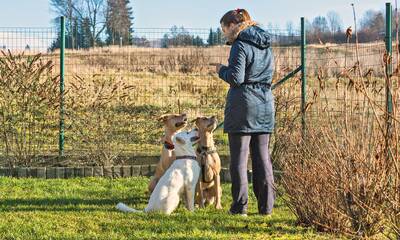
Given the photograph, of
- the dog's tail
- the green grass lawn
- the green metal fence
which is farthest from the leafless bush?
the dog's tail

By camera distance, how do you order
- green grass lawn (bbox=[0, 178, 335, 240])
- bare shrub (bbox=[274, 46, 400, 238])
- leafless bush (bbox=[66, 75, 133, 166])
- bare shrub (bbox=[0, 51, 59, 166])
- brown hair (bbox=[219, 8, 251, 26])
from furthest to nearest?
1. leafless bush (bbox=[66, 75, 133, 166])
2. bare shrub (bbox=[0, 51, 59, 166])
3. brown hair (bbox=[219, 8, 251, 26])
4. green grass lawn (bbox=[0, 178, 335, 240])
5. bare shrub (bbox=[274, 46, 400, 238])

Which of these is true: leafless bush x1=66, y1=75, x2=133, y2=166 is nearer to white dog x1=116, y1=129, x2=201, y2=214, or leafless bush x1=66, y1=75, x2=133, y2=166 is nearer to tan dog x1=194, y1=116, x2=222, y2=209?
tan dog x1=194, y1=116, x2=222, y2=209

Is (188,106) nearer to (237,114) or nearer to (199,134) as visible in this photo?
(199,134)

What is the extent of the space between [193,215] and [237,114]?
1.23 meters

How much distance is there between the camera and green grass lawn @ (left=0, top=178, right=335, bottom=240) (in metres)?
6.16

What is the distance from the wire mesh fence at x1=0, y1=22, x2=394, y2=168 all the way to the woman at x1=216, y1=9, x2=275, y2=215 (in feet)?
8.86

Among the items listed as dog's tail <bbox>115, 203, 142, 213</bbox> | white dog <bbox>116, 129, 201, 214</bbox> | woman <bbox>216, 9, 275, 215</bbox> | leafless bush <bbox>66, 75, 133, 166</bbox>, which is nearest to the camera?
woman <bbox>216, 9, 275, 215</bbox>

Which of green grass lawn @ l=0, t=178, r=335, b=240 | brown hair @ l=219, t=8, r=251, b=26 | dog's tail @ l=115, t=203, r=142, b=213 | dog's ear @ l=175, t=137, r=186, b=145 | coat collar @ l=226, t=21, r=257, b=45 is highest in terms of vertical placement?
brown hair @ l=219, t=8, r=251, b=26

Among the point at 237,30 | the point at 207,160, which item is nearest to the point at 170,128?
the point at 207,160

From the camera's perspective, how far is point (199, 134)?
7.53 meters

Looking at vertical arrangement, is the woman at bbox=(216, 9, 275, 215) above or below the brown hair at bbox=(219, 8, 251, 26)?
below

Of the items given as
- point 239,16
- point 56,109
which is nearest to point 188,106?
point 56,109

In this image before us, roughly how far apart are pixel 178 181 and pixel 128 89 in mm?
4998

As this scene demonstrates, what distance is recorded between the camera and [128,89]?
11727 millimetres
